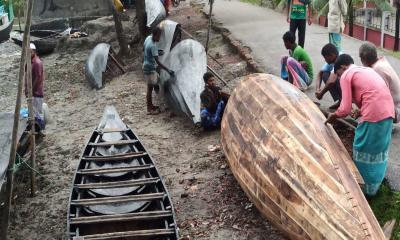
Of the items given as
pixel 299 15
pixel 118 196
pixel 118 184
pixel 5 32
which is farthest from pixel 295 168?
pixel 5 32

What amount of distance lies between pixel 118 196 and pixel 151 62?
14.8 ft

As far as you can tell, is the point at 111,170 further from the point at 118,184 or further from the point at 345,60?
the point at 345,60

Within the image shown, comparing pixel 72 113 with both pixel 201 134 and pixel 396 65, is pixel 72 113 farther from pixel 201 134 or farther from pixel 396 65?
pixel 396 65

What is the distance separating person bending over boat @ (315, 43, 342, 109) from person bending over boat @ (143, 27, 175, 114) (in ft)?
11.4

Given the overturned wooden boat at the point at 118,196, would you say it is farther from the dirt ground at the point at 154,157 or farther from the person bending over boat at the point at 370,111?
the person bending over boat at the point at 370,111

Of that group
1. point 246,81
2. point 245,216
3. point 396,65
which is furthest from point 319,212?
point 396,65

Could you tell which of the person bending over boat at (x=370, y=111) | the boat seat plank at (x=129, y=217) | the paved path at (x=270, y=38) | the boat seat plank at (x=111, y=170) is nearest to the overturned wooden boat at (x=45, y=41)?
the paved path at (x=270, y=38)

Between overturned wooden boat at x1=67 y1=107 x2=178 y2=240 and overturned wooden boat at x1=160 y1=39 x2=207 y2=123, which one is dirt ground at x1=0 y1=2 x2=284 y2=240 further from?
overturned wooden boat at x1=67 y1=107 x2=178 y2=240

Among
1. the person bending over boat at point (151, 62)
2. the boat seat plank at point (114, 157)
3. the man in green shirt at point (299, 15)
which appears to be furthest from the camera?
the man in green shirt at point (299, 15)

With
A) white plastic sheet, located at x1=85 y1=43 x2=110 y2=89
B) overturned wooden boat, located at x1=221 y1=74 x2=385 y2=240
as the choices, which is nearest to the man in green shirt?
overturned wooden boat, located at x1=221 y1=74 x2=385 y2=240

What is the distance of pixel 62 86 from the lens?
15.8m

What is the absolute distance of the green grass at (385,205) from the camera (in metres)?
6.13

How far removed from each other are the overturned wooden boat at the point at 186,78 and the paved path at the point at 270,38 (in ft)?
4.98

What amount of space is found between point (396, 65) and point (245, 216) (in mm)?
5820
